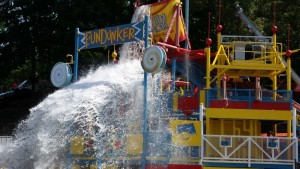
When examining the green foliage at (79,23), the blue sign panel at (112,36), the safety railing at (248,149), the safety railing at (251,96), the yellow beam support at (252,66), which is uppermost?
the green foliage at (79,23)

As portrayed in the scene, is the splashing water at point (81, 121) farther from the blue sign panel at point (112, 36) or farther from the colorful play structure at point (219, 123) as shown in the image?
the blue sign panel at point (112, 36)

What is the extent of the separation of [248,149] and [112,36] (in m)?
6.11

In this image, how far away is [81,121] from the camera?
18281mm

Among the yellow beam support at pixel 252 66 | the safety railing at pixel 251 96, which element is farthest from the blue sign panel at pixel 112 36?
the safety railing at pixel 251 96

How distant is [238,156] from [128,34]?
214 inches

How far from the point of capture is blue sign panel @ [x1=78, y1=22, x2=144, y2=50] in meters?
18.7

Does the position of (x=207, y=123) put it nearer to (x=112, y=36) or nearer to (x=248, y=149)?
(x=248, y=149)

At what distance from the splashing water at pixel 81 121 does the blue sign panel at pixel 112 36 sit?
131cm

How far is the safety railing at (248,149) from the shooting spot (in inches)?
680

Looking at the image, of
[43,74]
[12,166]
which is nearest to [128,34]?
[12,166]

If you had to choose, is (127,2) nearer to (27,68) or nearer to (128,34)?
(27,68)

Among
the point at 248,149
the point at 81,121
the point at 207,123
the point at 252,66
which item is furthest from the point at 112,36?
the point at 248,149

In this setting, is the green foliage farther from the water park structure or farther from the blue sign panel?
the blue sign panel

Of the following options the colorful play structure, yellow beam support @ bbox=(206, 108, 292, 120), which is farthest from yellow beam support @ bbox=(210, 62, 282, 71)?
yellow beam support @ bbox=(206, 108, 292, 120)
